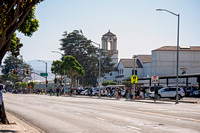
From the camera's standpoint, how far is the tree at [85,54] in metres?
Answer: 120

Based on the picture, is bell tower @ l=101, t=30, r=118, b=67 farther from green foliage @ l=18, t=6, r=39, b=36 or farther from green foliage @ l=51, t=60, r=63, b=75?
green foliage @ l=18, t=6, r=39, b=36

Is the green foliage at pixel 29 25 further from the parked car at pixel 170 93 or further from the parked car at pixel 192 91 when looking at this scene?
the parked car at pixel 192 91

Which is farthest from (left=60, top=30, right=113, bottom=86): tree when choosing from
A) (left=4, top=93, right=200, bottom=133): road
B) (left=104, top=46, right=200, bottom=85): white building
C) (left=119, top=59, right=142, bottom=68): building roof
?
(left=4, top=93, right=200, bottom=133): road

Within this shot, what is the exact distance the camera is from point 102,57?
129500 millimetres

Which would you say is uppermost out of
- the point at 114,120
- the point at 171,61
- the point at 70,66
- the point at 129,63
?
the point at 129,63

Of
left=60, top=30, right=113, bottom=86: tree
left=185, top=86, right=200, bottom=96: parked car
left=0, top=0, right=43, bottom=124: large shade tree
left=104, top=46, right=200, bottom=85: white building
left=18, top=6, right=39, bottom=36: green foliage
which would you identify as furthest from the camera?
left=60, top=30, right=113, bottom=86: tree

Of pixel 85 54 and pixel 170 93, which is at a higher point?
pixel 85 54

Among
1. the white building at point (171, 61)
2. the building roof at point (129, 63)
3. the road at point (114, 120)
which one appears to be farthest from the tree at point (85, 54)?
the road at point (114, 120)

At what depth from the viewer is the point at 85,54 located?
12369 cm

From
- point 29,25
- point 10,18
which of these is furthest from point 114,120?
point 29,25

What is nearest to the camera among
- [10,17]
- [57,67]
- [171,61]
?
[10,17]

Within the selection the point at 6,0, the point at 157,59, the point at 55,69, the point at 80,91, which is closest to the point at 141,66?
the point at 157,59

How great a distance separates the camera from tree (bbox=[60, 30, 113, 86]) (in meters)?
120

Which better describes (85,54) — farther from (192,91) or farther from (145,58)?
(192,91)
